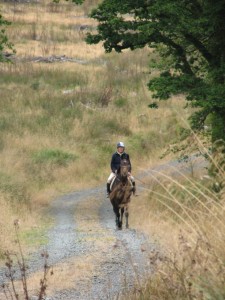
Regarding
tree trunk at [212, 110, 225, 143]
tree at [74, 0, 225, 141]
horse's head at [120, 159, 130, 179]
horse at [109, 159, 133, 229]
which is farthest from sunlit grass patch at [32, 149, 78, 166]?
tree trunk at [212, 110, 225, 143]

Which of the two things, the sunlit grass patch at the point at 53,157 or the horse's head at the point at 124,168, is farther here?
the sunlit grass patch at the point at 53,157

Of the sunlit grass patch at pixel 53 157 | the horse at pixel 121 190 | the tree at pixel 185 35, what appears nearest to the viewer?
the tree at pixel 185 35

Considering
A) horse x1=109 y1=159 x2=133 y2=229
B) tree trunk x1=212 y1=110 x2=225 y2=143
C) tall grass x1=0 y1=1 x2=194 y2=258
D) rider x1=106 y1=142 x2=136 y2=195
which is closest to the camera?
horse x1=109 y1=159 x2=133 y2=229

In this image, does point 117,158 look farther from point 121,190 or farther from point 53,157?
point 53,157

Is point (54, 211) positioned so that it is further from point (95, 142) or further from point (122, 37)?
point (95, 142)

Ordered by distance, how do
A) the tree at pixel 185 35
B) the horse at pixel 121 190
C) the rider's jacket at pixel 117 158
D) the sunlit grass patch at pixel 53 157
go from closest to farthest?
the tree at pixel 185 35 → the horse at pixel 121 190 → the rider's jacket at pixel 117 158 → the sunlit grass patch at pixel 53 157

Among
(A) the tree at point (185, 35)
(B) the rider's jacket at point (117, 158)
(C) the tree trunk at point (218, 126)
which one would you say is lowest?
(B) the rider's jacket at point (117, 158)

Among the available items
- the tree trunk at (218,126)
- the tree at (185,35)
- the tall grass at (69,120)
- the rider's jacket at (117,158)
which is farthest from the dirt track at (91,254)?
the tree trunk at (218,126)

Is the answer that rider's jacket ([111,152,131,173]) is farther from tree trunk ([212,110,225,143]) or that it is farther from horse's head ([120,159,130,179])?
tree trunk ([212,110,225,143])

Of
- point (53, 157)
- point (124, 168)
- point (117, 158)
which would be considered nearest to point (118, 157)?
point (117, 158)

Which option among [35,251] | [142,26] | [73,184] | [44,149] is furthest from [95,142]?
[35,251]

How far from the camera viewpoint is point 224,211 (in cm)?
559

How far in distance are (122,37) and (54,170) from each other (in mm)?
10963

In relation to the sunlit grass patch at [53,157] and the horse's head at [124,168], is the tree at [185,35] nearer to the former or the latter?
the horse's head at [124,168]
